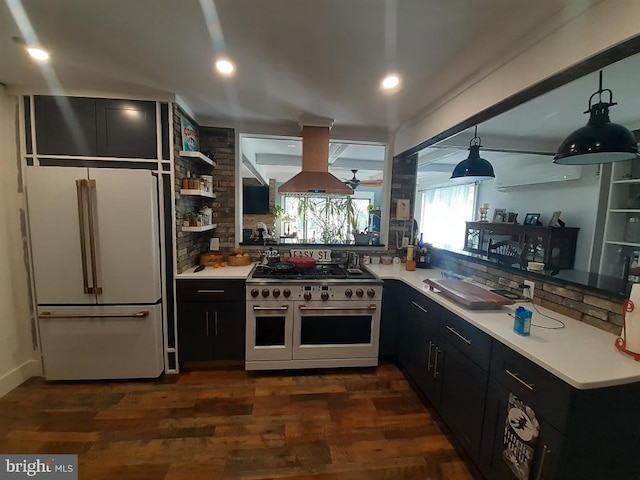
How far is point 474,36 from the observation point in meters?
1.40

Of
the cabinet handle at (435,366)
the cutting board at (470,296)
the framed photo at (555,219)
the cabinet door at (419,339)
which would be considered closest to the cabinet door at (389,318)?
the cabinet door at (419,339)

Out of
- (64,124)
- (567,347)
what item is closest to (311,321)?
(567,347)

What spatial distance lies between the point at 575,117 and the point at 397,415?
3315mm

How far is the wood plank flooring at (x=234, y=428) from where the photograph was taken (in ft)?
5.17

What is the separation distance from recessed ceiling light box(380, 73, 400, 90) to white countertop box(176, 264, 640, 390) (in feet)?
5.26

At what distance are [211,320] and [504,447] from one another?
2.25 m

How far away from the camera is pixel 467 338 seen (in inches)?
62.9

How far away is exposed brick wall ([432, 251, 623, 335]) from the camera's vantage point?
54.4 inches

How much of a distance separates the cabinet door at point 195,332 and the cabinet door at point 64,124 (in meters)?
1.58

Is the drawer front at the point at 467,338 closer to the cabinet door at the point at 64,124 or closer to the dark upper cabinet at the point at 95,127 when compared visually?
the dark upper cabinet at the point at 95,127

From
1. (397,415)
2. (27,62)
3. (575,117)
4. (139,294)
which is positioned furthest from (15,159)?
(575,117)

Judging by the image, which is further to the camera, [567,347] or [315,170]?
[315,170]

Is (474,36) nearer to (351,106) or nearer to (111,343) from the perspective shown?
(351,106)

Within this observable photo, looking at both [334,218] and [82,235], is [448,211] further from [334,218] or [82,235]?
[82,235]
